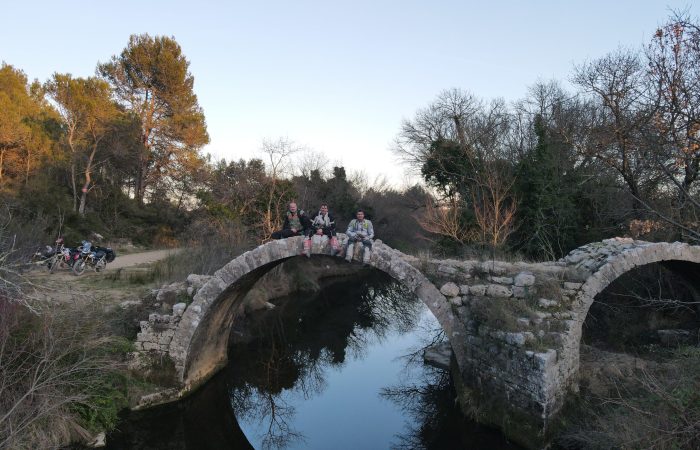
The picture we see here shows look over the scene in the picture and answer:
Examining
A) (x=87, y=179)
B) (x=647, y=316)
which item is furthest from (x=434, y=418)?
(x=87, y=179)

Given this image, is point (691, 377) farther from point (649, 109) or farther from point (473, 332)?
point (649, 109)

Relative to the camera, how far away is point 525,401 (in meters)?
6.64

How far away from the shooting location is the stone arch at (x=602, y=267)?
7023 millimetres

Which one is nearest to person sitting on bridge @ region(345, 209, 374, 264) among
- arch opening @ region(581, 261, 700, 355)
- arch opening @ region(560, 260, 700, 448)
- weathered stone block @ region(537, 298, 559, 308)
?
weathered stone block @ region(537, 298, 559, 308)

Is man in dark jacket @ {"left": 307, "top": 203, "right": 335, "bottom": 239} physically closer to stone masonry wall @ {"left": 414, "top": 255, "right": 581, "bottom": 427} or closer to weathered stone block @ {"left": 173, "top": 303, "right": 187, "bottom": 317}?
stone masonry wall @ {"left": 414, "top": 255, "right": 581, "bottom": 427}

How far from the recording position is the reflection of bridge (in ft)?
21.8

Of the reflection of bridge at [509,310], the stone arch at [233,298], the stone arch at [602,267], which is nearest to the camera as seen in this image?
the reflection of bridge at [509,310]

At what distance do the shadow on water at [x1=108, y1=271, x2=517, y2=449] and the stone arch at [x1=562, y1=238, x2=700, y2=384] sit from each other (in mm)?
1893

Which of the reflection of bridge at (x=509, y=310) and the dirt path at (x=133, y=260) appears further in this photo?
the dirt path at (x=133, y=260)

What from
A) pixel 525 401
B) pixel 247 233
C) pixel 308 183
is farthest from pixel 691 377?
pixel 308 183

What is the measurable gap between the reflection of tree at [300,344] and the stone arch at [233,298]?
3.82 feet

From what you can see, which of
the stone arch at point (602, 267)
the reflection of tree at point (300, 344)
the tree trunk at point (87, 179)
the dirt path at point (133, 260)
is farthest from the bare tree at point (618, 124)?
the tree trunk at point (87, 179)

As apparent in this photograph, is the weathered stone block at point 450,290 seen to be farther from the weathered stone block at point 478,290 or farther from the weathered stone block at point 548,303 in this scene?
the weathered stone block at point 548,303

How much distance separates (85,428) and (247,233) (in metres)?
11.3
